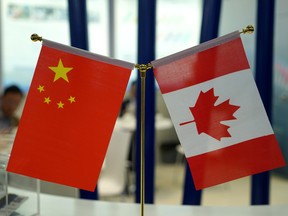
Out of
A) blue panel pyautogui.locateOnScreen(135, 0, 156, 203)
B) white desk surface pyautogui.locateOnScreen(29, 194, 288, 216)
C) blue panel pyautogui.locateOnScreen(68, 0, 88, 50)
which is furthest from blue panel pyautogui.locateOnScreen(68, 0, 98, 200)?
white desk surface pyautogui.locateOnScreen(29, 194, 288, 216)

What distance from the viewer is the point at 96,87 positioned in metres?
1.41

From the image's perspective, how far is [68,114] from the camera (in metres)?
1.41

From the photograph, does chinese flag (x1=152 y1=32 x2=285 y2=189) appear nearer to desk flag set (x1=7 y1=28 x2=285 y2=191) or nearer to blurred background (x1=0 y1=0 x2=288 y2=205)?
desk flag set (x1=7 y1=28 x2=285 y2=191)

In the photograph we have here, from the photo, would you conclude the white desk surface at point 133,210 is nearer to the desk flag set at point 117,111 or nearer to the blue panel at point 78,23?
the desk flag set at point 117,111

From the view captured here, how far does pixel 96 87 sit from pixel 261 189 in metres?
1.53

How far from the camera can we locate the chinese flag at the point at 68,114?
4.58 ft

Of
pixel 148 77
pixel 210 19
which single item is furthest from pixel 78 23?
pixel 210 19

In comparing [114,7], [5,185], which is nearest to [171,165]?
[114,7]

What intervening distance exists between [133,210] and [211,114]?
633 millimetres

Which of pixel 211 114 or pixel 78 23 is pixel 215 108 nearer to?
pixel 211 114

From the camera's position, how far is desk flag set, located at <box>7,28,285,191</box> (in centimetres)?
140

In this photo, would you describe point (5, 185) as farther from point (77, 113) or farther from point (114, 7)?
point (114, 7)

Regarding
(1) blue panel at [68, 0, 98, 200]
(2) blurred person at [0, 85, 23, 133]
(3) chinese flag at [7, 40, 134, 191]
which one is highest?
(1) blue panel at [68, 0, 98, 200]

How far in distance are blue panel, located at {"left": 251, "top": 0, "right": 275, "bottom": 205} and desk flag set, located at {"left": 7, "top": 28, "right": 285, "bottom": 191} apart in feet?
3.37
